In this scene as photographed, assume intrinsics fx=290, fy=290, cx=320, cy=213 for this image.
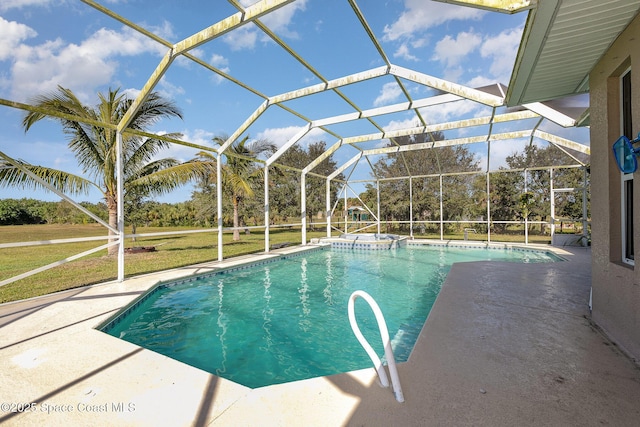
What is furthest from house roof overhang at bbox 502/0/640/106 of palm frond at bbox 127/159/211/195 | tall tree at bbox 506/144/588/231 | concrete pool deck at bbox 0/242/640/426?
tall tree at bbox 506/144/588/231

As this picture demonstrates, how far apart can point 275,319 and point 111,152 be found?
8.79m

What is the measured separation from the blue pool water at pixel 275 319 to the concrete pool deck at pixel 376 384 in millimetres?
826

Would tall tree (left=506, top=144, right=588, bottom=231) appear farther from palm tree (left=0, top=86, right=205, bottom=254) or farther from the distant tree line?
palm tree (left=0, top=86, right=205, bottom=254)

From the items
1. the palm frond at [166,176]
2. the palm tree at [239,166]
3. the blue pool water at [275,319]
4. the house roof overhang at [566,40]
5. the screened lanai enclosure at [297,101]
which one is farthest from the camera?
the palm tree at [239,166]

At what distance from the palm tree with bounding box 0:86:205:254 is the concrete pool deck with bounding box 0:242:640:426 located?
6.26m

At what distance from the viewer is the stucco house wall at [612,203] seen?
257 cm

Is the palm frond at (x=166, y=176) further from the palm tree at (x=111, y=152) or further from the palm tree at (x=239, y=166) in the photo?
the palm tree at (x=239, y=166)

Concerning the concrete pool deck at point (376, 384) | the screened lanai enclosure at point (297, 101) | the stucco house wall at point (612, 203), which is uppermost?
the screened lanai enclosure at point (297, 101)

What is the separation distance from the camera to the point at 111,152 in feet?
32.2

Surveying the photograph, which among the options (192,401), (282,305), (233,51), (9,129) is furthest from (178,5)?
(9,129)

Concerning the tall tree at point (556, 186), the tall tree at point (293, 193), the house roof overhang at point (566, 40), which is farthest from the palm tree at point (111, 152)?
the tall tree at point (556, 186)

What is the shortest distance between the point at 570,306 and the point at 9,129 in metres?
23.9

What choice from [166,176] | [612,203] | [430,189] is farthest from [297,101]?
[430,189]

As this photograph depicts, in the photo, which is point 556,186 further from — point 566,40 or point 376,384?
point 376,384
